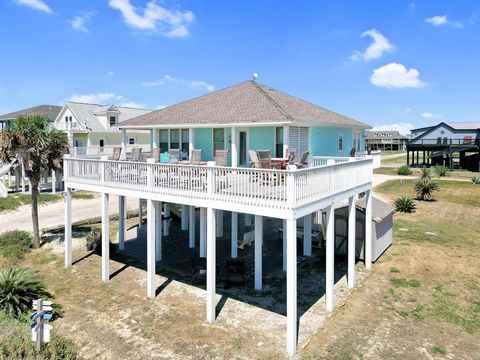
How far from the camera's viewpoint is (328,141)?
17953 mm

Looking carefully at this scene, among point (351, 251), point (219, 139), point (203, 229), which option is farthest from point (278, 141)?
point (351, 251)

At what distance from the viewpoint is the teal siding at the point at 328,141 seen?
16.7 meters

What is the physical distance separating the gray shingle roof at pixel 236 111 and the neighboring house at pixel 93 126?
24404mm

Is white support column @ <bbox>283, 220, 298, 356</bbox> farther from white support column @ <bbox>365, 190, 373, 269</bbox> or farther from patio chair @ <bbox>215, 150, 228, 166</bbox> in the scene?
white support column @ <bbox>365, 190, 373, 269</bbox>

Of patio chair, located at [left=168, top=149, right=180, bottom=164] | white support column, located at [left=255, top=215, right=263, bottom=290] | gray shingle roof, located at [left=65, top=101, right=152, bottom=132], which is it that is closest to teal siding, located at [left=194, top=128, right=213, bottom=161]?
patio chair, located at [left=168, top=149, right=180, bottom=164]

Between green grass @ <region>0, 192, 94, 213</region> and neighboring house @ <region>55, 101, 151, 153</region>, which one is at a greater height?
neighboring house @ <region>55, 101, 151, 153</region>

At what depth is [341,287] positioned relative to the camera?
45.2 feet

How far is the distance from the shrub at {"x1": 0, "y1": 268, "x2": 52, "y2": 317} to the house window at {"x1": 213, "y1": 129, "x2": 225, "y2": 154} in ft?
29.0

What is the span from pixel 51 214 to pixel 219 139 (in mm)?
17433

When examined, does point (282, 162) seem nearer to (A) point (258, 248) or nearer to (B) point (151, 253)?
(A) point (258, 248)

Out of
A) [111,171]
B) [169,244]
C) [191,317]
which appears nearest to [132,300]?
[191,317]

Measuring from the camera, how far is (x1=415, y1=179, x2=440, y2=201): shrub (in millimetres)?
31516

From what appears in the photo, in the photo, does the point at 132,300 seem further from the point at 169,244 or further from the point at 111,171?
the point at 169,244

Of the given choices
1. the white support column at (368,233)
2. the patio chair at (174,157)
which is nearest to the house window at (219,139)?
the patio chair at (174,157)
